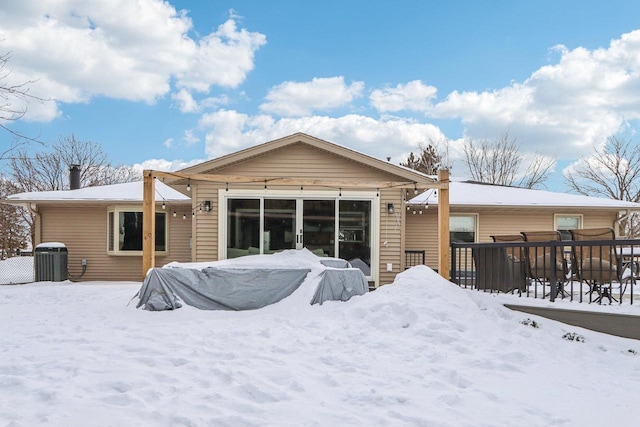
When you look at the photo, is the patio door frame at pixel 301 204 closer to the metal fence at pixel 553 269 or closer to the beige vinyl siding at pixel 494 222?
the metal fence at pixel 553 269

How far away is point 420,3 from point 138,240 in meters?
10.4

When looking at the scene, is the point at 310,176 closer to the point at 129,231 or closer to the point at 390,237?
the point at 390,237

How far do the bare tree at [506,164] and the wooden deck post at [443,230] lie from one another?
65.4ft

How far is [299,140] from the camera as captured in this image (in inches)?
383

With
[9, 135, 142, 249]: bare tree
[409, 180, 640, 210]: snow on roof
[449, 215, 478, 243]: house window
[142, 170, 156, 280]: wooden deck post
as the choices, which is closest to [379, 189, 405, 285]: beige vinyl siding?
[409, 180, 640, 210]: snow on roof

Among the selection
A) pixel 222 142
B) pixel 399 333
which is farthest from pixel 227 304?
pixel 222 142

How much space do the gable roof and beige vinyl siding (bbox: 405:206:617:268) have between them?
295 centimetres

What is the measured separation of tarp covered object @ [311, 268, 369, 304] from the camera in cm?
666

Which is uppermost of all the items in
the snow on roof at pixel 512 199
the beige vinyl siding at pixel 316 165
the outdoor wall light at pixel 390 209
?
the beige vinyl siding at pixel 316 165

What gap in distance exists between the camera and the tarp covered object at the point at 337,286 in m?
6.66

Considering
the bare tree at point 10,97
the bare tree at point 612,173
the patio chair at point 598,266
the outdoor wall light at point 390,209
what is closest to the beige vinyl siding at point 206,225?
the bare tree at point 10,97

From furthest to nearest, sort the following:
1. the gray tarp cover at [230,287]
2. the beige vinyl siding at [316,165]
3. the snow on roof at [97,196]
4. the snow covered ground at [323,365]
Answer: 1. the snow on roof at [97,196]
2. the beige vinyl siding at [316,165]
3. the gray tarp cover at [230,287]
4. the snow covered ground at [323,365]

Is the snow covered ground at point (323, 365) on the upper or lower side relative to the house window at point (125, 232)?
lower

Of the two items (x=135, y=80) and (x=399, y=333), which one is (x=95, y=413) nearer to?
(x=399, y=333)
